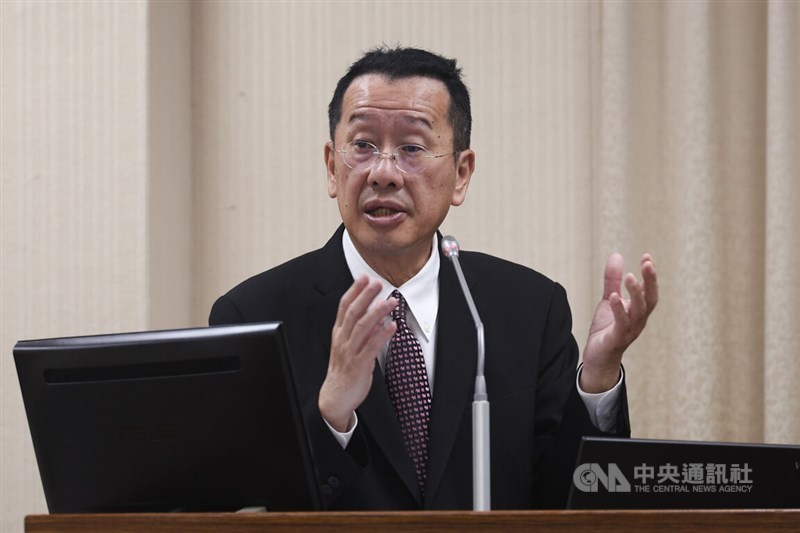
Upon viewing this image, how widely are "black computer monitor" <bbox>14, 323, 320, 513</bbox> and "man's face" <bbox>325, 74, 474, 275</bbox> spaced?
2.22 feet

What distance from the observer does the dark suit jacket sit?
170 cm

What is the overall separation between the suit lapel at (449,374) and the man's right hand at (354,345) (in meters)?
0.32

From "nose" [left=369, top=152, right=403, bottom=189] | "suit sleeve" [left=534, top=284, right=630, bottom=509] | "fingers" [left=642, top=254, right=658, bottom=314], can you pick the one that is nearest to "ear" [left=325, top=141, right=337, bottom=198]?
"nose" [left=369, top=152, right=403, bottom=189]

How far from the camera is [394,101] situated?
188cm

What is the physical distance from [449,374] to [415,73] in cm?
59

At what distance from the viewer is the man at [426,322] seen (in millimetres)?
1697

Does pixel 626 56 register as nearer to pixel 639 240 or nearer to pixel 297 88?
pixel 639 240

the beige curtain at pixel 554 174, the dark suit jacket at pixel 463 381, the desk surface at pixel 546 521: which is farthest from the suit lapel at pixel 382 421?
the beige curtain at pixel 554 174

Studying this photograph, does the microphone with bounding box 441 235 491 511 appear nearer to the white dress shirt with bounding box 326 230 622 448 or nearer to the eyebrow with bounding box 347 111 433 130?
the white dress shirt with bounding box 326 230 622 448

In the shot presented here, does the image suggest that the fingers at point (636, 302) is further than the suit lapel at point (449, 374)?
No

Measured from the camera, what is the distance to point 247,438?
1.22 m

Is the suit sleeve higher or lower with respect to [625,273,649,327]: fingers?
lower

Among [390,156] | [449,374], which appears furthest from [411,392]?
[390,156]

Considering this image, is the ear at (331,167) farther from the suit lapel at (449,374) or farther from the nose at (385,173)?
the suit lapel at (449,374)
